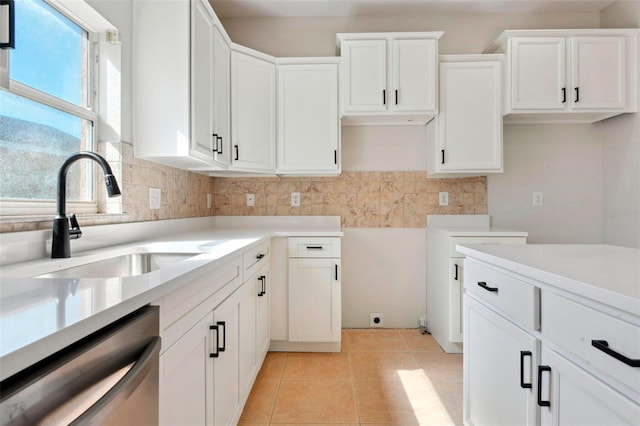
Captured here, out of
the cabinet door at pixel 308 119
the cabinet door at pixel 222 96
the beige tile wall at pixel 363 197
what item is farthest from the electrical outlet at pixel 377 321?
the cabinet door at pixel 222 96

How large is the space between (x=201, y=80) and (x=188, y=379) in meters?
1.58

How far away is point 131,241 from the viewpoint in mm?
1612

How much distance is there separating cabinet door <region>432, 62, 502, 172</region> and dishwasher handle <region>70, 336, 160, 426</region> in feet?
7.71

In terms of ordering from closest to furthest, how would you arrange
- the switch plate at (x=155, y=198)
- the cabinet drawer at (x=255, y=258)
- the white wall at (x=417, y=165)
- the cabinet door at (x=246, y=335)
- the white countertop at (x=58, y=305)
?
the white countertop at (x=58, y=305), the cabinet door at (x=246, y=335), the cabinet drawer at (x=255, y=258), the switch plate at (x=155, y=198), the white wall at (x=417, y=165)

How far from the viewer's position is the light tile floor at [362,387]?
1633 millimetres

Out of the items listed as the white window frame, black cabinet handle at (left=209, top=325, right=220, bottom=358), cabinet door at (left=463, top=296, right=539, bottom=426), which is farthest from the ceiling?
black cabinet handle at (left=209, top=325, right=220, bottom=358)

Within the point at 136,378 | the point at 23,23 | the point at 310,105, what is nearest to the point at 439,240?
the point at 310,105

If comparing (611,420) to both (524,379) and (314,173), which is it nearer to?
(524,379)

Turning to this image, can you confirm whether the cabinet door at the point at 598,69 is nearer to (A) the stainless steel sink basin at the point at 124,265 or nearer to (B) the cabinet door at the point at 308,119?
(B) the cabinet door at the point at 308,119

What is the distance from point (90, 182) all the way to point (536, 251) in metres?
2.04

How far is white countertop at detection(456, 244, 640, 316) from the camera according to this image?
0.69m

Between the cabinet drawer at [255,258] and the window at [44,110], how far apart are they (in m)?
0.80

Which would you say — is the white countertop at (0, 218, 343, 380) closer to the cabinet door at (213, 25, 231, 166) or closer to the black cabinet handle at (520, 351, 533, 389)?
the black cabinet handle at (520, 351, 533, 389)

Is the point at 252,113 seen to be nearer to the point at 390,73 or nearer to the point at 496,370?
the point at 390,73
